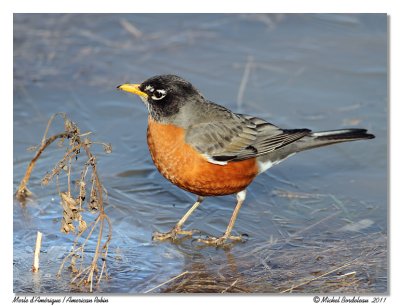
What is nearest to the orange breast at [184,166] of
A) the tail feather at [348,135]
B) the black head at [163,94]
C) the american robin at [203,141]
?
the american robin at [203,141]

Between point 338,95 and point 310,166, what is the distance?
178 cm

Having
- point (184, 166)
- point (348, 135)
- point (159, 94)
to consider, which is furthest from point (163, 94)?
point (348, 135)

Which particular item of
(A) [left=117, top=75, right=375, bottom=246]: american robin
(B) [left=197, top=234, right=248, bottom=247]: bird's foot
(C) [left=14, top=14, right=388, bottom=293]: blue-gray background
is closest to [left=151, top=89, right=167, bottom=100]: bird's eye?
(A) [left=117, top=75, right=375, bottom=246]: american robin

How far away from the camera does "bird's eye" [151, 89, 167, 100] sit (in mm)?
7035

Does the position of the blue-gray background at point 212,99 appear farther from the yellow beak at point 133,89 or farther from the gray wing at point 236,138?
the yellow beak at point 133,89

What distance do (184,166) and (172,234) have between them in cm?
65

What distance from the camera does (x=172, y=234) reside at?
6.84 m

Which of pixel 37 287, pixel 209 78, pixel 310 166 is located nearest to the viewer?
pixel 37 287

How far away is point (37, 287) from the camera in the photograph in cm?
575

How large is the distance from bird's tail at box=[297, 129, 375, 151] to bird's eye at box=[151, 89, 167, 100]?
161 cm

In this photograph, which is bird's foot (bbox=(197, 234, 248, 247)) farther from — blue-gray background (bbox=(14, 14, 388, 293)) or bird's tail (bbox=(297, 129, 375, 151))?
bird's tail (bbox=(297, 129, 375, 151))
